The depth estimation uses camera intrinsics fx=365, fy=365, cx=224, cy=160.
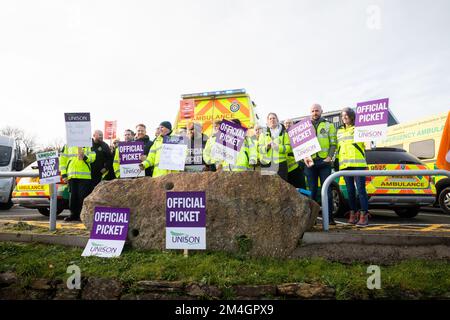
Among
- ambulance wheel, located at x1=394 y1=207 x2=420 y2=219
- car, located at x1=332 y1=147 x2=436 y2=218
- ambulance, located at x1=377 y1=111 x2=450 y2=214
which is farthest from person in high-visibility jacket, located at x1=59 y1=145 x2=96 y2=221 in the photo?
ambulance, located at x1=377 y1=111 x2=450 y2=214

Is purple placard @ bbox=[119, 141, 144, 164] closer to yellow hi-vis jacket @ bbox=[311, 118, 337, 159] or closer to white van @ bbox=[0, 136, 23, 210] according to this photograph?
yellow hi-vis jacket @ bbox=[311, 118, 337, 159]

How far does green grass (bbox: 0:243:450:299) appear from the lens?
10.6ft

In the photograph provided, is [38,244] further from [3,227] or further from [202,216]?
[202,216]

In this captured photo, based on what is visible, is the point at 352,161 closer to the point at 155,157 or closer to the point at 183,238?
the point at 183,238

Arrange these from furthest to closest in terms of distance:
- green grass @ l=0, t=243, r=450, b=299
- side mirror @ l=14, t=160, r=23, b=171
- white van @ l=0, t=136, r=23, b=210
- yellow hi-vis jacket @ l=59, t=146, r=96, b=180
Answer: side mirror @ l=14, t=160, r=23, b=171 < white van @ l=0, t=136, r=23, b=210 < yellow hi-vis jacket @ l=59, t=146, r=96, b=180 < green grass @ l=0, t=243, r=450, b=299

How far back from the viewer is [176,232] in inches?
163

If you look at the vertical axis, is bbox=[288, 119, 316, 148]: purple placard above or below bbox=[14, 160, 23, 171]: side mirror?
above

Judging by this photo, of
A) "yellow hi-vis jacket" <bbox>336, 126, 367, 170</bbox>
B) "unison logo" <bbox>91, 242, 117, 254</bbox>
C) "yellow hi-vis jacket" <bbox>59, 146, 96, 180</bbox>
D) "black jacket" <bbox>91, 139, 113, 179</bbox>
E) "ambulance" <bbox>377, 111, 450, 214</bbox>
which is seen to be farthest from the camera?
"ambulance" <bbox>377, 111, 450, 214</bbox>

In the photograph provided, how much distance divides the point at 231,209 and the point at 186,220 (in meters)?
0.52

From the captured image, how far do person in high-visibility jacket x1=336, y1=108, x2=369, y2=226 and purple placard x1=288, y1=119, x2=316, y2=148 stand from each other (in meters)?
0.52

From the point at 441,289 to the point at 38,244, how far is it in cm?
455

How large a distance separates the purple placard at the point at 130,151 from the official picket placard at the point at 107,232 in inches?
71.6

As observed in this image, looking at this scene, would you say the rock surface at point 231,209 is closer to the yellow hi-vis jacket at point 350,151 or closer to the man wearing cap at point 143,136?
the yellow hi-vis jacket at point 350,151
